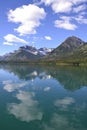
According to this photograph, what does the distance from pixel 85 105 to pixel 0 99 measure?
18.7 meters

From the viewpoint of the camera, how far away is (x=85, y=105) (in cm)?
4253

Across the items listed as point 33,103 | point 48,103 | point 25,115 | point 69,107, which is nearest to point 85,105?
point 69,107

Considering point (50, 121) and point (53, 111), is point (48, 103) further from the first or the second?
point (50, 121)

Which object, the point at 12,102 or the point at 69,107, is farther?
the point at 12,102

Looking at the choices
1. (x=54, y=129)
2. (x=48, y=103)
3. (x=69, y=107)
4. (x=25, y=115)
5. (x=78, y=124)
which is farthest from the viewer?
(x=48, y=103)

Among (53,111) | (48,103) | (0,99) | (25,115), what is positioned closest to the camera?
(25,115)

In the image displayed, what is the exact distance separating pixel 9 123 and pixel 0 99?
18563 millimetres

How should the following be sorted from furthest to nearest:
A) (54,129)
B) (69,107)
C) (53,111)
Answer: (69,107) → (53,111) → (54,129)

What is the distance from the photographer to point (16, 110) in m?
38.7

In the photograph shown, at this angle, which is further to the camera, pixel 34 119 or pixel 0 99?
pixel 0 99

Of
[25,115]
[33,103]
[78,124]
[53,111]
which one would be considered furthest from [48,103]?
[78,124]

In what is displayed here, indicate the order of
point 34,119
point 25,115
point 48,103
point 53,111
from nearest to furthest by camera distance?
point 34,119, point 25,115, point 53,111, point 48,103

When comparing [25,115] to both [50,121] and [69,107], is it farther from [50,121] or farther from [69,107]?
[69,107]

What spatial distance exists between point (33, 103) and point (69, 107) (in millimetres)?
7810
